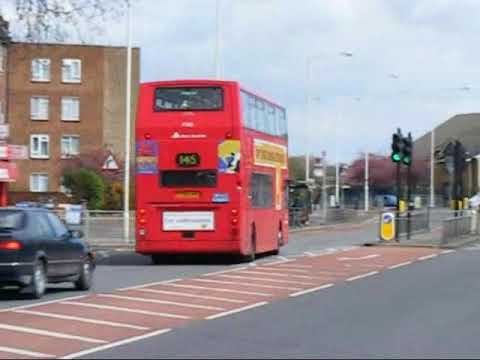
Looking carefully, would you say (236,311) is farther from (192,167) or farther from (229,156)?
(192,167)

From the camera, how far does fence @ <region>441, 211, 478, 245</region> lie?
40.5 meters

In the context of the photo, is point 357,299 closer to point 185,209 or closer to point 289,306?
point 289,306

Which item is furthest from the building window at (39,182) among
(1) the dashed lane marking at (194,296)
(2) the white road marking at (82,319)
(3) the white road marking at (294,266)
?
(2) the white road marking at (82,319)

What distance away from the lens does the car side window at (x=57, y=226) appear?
21.4m

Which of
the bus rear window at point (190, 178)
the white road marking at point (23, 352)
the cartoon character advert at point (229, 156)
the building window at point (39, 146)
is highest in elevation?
the building window at point (39, 146)

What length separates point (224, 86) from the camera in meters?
29.8

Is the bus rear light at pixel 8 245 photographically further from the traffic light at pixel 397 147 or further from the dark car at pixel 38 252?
the traffic light at pixel 397 147

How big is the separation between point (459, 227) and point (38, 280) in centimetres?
2613

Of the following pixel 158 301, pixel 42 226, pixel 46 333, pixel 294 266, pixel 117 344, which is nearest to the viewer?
pixel 117 344

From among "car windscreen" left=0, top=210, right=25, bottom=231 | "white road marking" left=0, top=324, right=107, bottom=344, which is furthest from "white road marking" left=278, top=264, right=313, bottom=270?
"white road marking" left=0, top=324, right=107, bottom=344

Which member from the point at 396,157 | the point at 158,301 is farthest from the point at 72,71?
the point at 158,301

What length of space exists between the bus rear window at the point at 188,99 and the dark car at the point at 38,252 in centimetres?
831

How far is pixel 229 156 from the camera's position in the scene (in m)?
29.9

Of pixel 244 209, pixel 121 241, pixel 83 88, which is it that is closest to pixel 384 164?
pixel 83 88
